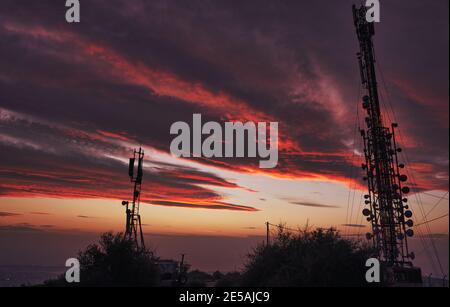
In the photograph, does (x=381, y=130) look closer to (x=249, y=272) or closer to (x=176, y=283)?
(x=249, y=272)

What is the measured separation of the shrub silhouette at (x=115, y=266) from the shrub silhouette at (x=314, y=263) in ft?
34.7

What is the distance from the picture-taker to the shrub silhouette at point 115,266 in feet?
133

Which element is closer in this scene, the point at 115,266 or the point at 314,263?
the point at 314,263

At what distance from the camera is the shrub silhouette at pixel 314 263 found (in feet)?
116

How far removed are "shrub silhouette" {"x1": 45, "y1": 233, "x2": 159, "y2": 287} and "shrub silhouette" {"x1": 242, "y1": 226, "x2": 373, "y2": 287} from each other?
417 inches

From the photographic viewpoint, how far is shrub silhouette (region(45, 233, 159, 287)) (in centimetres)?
4069

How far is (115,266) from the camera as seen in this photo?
4141 cm

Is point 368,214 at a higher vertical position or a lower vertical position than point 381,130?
lower

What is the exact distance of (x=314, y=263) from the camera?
35469 millimetres

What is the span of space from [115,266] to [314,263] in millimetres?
19281

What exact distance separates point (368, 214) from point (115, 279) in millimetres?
28943
